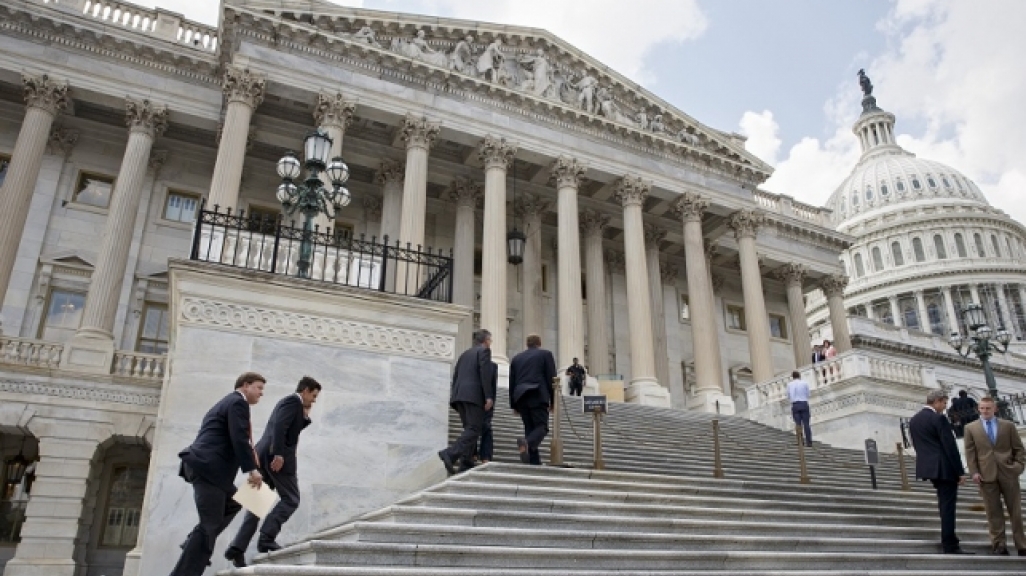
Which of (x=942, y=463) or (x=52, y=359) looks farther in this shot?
(x=52, y=359)

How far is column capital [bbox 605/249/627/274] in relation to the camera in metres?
31.9

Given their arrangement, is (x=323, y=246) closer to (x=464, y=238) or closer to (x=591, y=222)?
(x=464, y=238)

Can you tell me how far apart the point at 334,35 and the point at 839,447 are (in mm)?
19404

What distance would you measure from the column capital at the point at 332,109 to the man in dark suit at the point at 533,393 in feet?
47.7

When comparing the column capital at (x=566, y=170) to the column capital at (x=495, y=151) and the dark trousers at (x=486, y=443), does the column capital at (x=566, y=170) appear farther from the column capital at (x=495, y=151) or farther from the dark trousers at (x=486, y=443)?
the dark trousers at (x=486, y=443)

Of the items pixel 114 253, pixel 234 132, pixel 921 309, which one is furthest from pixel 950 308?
pixel 114 253

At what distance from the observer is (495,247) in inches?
909

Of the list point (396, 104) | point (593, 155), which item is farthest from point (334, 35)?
point (593, 155)

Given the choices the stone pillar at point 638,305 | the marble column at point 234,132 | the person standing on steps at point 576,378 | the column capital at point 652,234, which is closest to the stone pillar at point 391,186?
the marble column at point 234,132

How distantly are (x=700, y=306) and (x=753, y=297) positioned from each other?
2.91 meters

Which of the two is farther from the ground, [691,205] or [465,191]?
[691,205]

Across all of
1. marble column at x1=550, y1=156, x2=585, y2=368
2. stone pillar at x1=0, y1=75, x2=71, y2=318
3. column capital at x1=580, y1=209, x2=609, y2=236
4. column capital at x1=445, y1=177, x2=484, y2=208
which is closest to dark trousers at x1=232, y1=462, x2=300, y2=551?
marble column at x1=550, y1=156, x2=585, y2=368

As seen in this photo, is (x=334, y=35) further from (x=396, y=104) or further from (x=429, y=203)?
(x=429, y=203)

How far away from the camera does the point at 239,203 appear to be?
2520 centimetres
